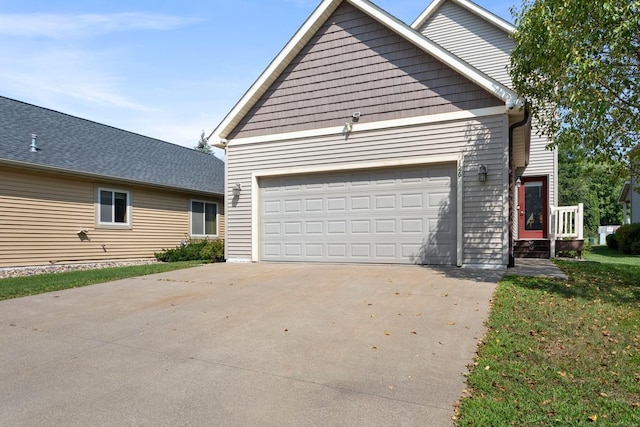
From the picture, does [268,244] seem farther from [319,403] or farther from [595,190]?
[595,190]

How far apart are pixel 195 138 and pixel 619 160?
61.8 meters

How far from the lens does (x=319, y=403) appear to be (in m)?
2.97

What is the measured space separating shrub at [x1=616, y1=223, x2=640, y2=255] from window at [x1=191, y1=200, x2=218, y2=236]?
693 inches

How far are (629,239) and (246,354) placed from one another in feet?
62.0

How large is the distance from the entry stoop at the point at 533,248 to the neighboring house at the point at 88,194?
11.7 metres

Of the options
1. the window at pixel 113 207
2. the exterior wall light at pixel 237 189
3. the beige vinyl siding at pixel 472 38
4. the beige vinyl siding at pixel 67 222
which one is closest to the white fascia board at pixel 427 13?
the beige vinyl siding at pixel 472 38

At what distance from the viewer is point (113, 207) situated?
13.9 metres

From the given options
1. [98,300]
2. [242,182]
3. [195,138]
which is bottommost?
[98,300]

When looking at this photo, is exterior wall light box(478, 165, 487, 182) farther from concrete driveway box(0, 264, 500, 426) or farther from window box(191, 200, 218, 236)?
window box(191, 200, 218, 236)

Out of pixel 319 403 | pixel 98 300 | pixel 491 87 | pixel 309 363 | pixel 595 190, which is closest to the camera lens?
pixel 319 403

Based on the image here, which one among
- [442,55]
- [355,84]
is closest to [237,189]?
[355,84]

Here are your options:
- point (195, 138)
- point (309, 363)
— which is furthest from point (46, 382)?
point (195, 138)

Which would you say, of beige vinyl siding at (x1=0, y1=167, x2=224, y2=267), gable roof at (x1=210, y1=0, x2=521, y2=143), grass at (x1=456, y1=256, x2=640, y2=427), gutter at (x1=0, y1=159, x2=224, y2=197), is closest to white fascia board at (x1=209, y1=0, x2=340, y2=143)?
gable roof at (x1=210, y1=0, x2=521, y2=143)

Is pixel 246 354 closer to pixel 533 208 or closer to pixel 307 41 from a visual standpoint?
pixel 307 41
